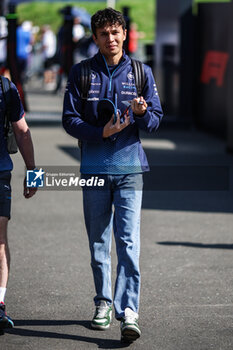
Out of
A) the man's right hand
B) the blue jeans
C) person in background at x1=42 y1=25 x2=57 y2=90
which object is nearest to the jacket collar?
the man's right hand

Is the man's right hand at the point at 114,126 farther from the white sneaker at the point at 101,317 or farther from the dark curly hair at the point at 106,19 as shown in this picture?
the white sneaker at the point at 101,317

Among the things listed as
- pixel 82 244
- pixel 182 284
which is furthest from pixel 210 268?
pixel 82 244

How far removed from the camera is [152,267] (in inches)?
272

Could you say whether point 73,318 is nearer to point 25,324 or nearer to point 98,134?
point 25,324

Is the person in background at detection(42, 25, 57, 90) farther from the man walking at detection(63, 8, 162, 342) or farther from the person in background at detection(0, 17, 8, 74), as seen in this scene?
the man walking at detection(63, 8, 162, 342)

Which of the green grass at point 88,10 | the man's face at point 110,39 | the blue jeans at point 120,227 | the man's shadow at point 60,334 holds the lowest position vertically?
the green grass at point 88,10

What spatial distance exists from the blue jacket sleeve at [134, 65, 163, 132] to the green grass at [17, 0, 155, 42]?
5736 cm

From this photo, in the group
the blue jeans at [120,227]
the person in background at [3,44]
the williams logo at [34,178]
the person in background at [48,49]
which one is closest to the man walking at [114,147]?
the blue jeans at [120,227]

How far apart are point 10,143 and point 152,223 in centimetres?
357

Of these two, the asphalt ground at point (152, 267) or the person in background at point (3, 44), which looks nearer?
the asphalt ground at point (152, 267)

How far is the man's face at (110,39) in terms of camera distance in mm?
5023

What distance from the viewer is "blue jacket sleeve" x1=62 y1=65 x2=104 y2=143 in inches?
197

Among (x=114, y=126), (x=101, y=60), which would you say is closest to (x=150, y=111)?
(x=114, y=126)

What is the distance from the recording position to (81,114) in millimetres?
5156
